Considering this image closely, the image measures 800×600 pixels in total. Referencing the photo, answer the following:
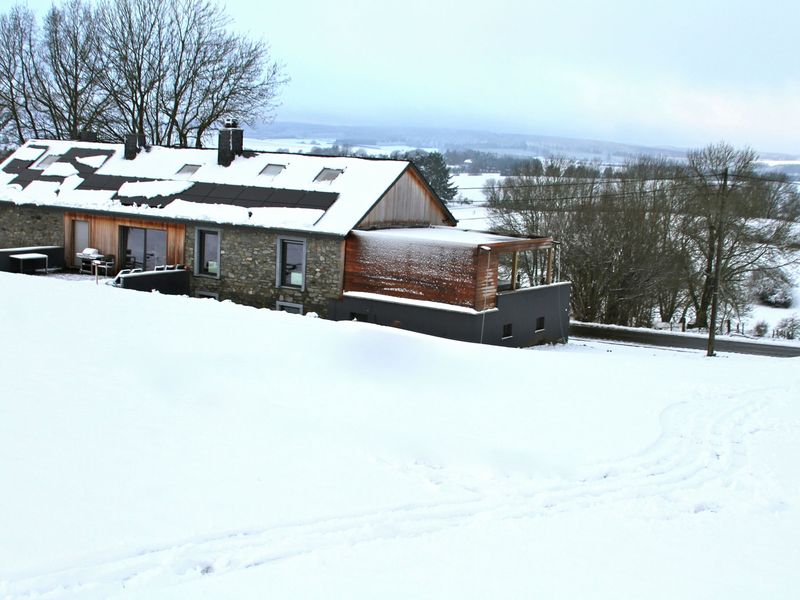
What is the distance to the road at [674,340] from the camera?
Result: 30.6 m

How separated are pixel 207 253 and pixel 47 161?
9.60 meters

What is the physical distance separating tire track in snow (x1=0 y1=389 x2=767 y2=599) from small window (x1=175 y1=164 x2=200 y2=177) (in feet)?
64.6

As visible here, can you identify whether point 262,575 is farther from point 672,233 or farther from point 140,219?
point 672,233

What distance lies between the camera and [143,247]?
27375mm

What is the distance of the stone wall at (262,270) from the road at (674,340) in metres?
11.7

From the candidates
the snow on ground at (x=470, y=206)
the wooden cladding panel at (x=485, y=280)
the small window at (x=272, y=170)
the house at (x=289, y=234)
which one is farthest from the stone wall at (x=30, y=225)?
the snow on ground at (x=470, y=206)

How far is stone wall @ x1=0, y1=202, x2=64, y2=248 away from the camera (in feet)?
93.3

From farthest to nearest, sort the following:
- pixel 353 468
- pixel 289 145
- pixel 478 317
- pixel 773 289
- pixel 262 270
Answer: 1. pixel 289 145
2. pixel 773 289
3. pixel 262 270
4. pixel 478 317
5. pixel 353 468

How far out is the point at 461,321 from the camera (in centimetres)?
2247

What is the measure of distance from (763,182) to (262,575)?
3801 centimetres

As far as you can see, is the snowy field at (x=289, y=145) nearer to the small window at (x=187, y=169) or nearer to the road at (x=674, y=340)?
the small window at (x=187, y=169)

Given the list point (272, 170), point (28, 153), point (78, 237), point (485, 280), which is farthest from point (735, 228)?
point (28, 153)

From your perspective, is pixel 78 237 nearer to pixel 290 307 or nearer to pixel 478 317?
pixel 290 307

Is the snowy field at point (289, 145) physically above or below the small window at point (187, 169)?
above
